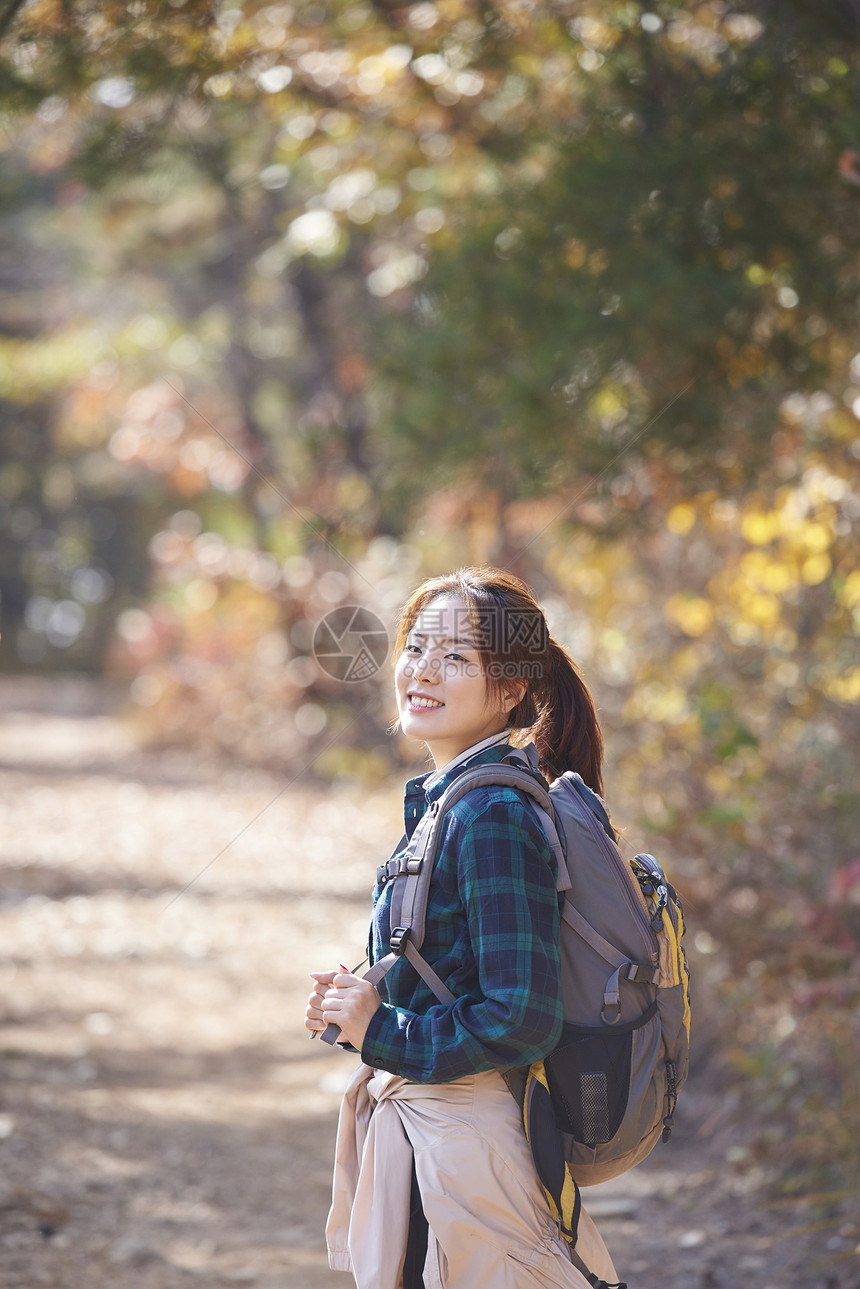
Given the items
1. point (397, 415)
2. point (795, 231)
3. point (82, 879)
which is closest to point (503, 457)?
point (397, 415)

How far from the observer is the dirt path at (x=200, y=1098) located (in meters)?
3.30

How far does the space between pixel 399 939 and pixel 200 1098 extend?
10.5 feet

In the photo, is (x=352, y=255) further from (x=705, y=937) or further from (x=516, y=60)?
(x=705, y=937)

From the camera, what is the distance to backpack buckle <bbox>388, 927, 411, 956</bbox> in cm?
166

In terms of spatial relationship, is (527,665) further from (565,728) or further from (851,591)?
(851,591)

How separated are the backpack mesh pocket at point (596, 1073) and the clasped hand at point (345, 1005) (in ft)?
0.83

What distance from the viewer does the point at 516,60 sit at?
4.70 m

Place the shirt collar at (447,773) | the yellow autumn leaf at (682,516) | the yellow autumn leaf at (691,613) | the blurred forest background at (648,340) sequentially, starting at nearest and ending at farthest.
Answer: the shirt collar at (447,773)
the blurred forest background at (648,340)
the yellow autumn leaf at (682,516)
the yellow autumn leaf at (691,613)

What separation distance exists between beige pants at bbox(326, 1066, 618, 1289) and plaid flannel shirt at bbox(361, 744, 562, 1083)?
10cm

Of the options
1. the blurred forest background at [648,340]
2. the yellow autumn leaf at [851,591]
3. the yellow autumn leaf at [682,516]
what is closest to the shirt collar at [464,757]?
the blurred forest background at [648,340]

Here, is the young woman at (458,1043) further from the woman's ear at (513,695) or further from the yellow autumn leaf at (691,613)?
the yellow autumn leaf at (691,613)

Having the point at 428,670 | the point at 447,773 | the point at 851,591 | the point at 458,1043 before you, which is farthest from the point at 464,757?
the point at 851,591

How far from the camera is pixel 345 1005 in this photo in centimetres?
167

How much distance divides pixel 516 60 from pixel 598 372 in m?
1.51
